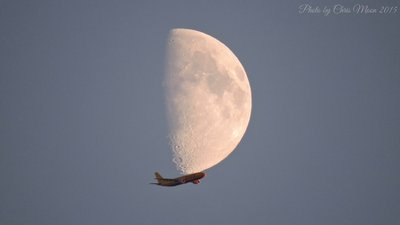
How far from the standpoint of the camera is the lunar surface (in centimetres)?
5159

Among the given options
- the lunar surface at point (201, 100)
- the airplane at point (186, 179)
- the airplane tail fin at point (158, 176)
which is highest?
the lunar surface at point (201, 100)

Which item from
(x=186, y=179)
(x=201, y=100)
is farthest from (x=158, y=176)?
(x=201, y=100)

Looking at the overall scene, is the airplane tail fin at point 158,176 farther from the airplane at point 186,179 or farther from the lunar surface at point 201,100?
the lunar surface at point 201,100

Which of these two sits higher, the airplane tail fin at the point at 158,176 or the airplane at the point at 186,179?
the airplane tail fin at the point at 158,176

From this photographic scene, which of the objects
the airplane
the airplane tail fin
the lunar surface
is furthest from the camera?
the airplane tail fin

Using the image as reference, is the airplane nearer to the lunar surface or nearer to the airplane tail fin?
the lunar surface

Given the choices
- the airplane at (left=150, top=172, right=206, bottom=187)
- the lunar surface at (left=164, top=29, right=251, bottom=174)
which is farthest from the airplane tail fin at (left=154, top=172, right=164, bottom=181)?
the lunar surface at (left=164, top=29, right=251, bottom=174)

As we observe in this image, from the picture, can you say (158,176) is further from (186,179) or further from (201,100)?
(201,100)

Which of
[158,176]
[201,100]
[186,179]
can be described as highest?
[201,100]

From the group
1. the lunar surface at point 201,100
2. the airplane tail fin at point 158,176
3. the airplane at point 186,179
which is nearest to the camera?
the airplane at point 186,179

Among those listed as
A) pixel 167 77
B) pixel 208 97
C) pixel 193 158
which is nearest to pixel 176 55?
pixel 167 77

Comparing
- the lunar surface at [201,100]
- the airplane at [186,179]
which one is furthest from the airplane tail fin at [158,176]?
the lunar surface at [201,100]

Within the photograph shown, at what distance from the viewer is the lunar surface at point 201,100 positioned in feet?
169

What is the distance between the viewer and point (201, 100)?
55156 mm
